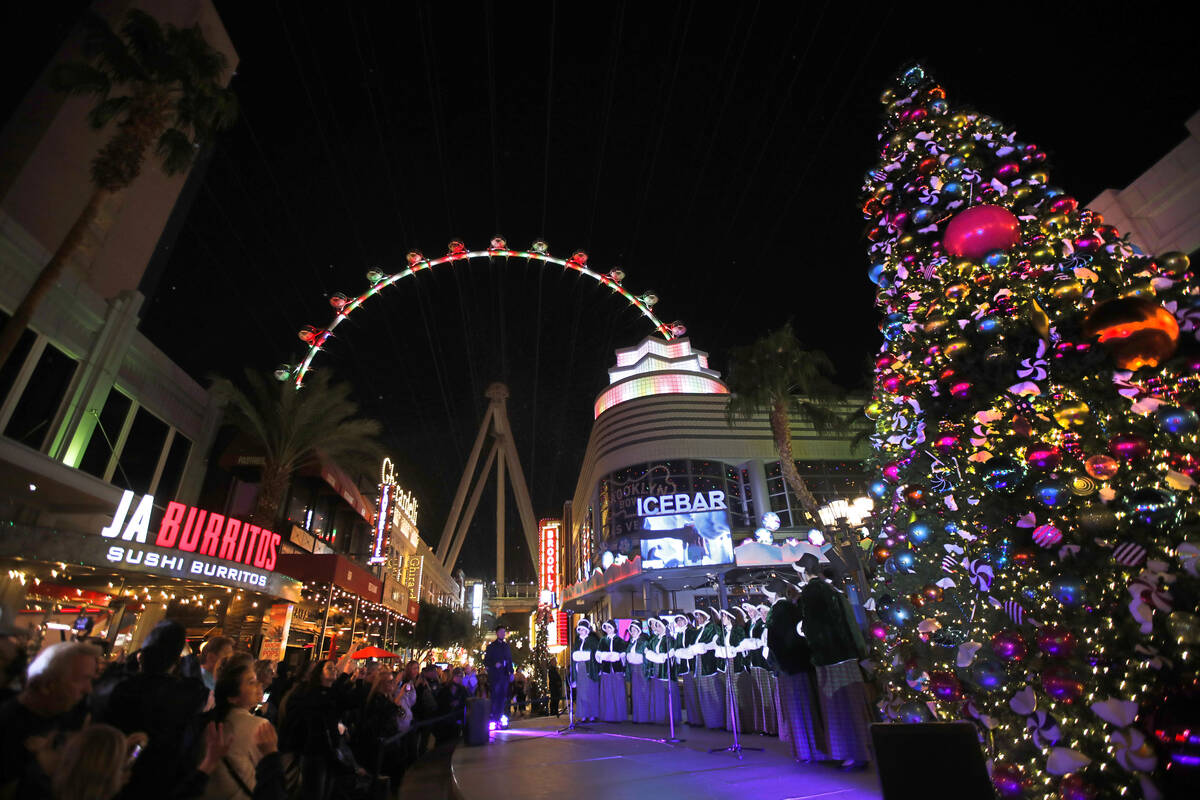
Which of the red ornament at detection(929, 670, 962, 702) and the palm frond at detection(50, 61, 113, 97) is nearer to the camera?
the red ornament at detection(929, 670, 962, 702)

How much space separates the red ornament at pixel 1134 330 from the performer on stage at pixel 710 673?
7.28 m

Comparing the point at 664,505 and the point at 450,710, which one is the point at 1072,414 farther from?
the point at 664,505

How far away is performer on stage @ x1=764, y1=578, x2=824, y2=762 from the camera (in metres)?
6.66

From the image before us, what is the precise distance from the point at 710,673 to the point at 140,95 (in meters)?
18.1

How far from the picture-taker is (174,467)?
18531 mm

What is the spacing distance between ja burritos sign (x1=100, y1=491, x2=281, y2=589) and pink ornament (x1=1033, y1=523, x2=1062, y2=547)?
52.2ft

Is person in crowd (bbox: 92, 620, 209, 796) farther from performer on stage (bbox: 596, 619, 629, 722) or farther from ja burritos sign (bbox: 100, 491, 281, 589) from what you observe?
ja burritos sign (bbox: 100, 491, 281, 589)

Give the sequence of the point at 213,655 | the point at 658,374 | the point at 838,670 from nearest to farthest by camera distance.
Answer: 1. the point at 213,655
2. the point at 838,670
3. the point at 658,374

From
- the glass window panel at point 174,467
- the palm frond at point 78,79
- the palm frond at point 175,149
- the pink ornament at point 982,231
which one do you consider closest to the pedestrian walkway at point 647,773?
the pink ornament at point 982,231

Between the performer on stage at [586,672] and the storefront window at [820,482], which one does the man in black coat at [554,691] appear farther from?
the storefront window at [820,482]

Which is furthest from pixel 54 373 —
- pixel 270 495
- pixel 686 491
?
pixel 686 491

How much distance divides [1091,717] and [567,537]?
174 ft

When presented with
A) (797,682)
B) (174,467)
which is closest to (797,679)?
(797,682)

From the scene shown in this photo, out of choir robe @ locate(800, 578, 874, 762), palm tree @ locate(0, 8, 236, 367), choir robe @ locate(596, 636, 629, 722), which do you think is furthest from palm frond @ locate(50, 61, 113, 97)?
choir robe @ locate(800, 578, 874, 762)
